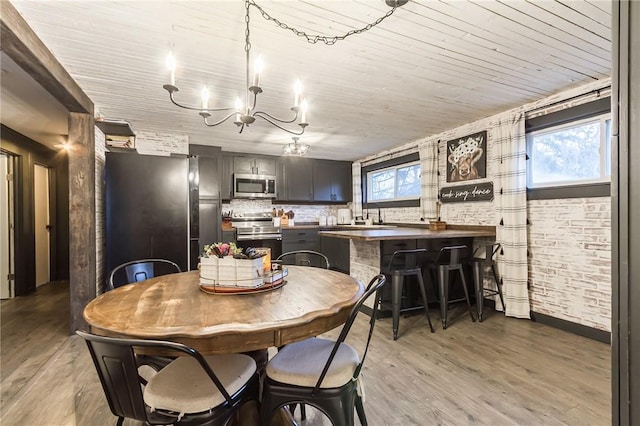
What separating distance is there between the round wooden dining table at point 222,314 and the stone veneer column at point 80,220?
1.70 metres

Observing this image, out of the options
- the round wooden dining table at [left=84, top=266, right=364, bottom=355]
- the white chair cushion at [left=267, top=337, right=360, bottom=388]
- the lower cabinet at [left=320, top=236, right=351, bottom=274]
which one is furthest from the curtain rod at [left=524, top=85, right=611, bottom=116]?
the white chair cushion at [left=267, top=337, right=360, bottom=388]

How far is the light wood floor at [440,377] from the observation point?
172 centimetres

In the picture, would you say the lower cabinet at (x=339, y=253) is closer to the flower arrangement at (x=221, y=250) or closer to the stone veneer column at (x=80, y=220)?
the flower arrangement at (x=221, y=250)

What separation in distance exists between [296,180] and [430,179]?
253 cm

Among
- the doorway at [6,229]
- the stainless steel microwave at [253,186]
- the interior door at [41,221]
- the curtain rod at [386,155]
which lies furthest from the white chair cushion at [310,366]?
the interior door at [41,221]

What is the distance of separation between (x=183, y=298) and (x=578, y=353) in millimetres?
3037

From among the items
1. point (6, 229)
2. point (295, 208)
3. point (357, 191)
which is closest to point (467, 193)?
point (357, 191)

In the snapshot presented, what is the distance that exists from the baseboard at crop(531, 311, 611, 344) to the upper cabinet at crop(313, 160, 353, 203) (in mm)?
3821

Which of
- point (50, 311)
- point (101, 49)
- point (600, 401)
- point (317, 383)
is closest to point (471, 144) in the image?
point (600, 401)

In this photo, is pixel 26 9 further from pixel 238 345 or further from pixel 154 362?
pixel 238 345

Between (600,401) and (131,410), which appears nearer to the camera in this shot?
(131,410)

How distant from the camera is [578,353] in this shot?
2451mm

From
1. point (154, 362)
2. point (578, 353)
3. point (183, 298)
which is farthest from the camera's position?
point (578, 353)

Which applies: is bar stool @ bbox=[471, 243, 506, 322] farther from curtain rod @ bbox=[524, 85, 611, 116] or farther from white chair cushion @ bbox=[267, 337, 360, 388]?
white chair cushion @ bbox=[267, 337, 360, 388]
